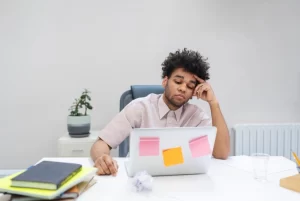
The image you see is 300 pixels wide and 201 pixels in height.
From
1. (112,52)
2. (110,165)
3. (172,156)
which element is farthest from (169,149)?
(112,52)

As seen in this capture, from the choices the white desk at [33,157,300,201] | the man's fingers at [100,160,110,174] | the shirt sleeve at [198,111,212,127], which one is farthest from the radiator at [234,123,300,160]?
the man's fingers at [100,160,110,174]

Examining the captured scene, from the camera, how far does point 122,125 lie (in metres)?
Result: 1.56

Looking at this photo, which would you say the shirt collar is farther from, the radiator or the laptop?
the radiator

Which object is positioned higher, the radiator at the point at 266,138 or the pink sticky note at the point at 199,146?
the pink sticky note at the point at 199,146

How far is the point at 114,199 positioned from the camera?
0.94 m

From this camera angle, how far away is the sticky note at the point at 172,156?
106 centimetres

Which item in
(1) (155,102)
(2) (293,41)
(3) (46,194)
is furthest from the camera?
(2) (293,41)

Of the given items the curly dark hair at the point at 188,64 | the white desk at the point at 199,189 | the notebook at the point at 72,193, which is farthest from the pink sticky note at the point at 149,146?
the curly dark hair at the point at 188,64

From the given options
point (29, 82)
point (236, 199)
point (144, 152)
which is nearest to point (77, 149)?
point (29, 82)

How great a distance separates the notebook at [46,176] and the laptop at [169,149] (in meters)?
0.22

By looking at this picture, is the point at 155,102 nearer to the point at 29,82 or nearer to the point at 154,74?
the point at 154,74

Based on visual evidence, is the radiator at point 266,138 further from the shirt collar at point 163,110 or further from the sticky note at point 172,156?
the sticky note at point 172,156

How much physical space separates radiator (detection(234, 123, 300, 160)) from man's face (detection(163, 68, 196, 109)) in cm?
124

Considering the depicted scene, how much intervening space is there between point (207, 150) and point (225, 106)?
1.69 metres
